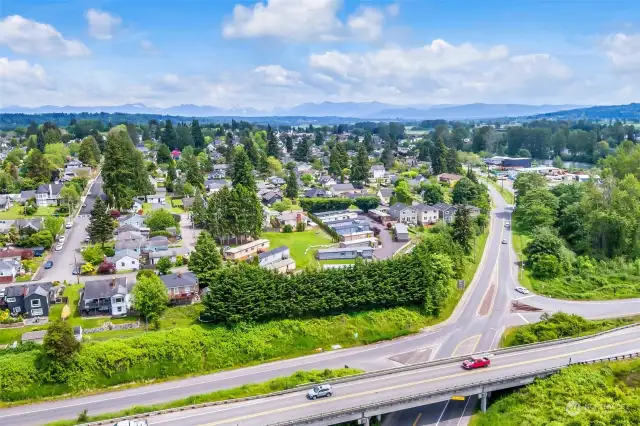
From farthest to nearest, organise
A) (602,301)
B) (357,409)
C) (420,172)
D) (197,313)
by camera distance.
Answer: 1. (420,172)
2. (602,301)
3. (197,313)
4. (357,409)

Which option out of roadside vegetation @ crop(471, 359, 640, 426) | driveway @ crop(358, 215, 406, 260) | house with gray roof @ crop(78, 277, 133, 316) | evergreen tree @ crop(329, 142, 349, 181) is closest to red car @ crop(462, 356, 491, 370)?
roadside vegetation @ crop(471, 359, 640, 426)

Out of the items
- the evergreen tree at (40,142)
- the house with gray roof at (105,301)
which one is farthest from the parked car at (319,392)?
the evergreen tree at (40,142)

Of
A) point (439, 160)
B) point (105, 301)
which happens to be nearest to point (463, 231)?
point (105, 301)

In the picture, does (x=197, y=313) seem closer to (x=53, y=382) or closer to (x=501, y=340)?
(x=53, y=382)

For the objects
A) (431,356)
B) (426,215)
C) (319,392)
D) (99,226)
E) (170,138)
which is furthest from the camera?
(170,138)

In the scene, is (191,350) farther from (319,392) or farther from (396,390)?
(396,390)

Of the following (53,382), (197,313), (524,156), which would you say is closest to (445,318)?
(197,313)

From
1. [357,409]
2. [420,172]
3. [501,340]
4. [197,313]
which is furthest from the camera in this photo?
[420,172]

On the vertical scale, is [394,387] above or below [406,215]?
below
